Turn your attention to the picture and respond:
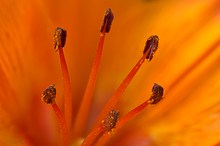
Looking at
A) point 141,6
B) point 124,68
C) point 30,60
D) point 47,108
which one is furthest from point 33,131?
point 141,6

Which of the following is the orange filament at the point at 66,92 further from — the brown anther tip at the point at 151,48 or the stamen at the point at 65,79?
the brown anther tip at the point at 151,48

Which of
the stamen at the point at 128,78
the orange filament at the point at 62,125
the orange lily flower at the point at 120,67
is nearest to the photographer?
the orange filament at the point at 62,125

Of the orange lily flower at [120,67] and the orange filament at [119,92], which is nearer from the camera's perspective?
the orange filament at [119,92]

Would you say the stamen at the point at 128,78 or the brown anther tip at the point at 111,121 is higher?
the stamen at the point at 128,78

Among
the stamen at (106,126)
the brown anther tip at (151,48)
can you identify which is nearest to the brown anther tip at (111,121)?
the stamen at (106,126)

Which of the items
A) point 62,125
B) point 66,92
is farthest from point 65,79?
point 62,125

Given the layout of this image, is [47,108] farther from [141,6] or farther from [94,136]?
[141,6]

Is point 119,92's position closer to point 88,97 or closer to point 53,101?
point 88,97

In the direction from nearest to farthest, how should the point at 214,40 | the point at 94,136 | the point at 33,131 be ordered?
the point at 94,136, the point at 33,131, the point at 214,40
